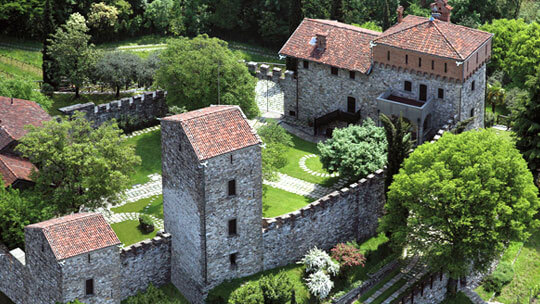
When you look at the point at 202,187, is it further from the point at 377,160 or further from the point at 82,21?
the point at 82,21

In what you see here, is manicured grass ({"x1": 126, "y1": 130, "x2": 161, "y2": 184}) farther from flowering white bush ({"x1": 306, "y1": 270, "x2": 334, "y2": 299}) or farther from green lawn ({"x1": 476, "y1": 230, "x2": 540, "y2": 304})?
green lawn ({"x1": 476, "y1": 230, "x2": 540, "y2": 304})

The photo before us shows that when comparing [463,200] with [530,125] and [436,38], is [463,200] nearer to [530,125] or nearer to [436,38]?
[530,125]

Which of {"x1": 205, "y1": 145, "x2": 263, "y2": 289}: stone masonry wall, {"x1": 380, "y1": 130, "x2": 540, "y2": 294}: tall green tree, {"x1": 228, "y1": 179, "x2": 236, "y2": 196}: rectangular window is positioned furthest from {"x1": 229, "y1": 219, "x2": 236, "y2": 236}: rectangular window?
{"x1": 380, "y1": 130, "x2": 540, "y2": 294}: tall green tree

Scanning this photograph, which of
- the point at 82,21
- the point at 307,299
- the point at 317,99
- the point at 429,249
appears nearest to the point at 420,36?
the point at 317,99

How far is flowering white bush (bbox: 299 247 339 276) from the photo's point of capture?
79.4 metres

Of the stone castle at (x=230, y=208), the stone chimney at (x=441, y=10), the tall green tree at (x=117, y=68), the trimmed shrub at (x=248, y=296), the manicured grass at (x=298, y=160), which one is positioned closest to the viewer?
the stone castle at (x=230, y=208)

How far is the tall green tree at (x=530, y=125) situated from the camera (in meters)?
91.2

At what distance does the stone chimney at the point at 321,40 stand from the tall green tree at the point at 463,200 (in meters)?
22.5

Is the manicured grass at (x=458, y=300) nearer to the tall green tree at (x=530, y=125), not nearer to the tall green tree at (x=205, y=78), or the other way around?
the tall green tree at (x=530, y=125)

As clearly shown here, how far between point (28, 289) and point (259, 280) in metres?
17.3

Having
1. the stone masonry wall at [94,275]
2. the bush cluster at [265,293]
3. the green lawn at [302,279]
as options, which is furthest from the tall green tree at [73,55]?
the bush cluster at [265,293]

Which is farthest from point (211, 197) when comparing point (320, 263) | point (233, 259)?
point (320, 263)

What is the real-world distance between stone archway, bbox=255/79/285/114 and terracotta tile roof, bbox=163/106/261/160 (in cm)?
3068

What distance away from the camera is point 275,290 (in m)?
75.4
